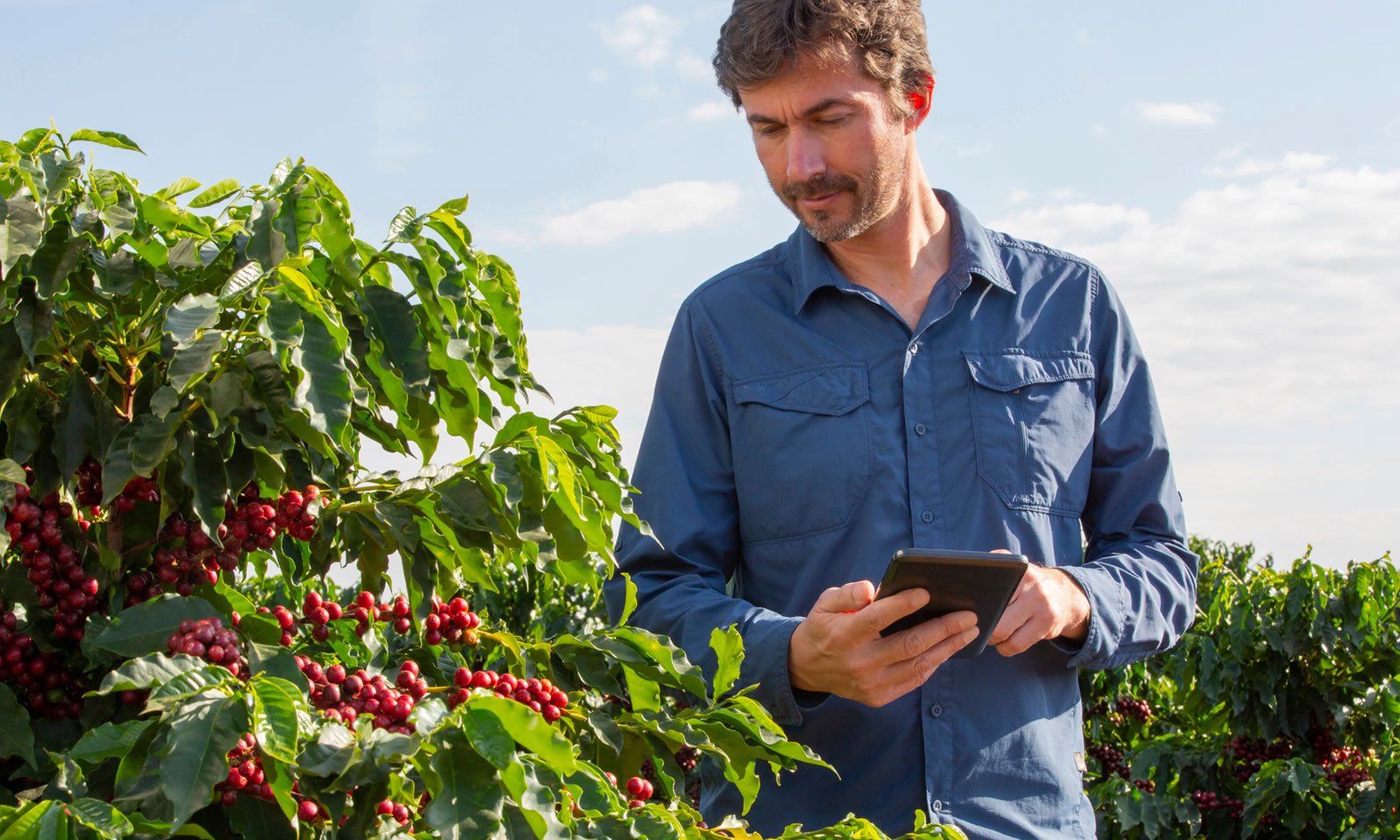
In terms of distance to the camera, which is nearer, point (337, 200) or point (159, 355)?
point (337, 200)

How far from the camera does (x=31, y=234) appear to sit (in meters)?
1.64

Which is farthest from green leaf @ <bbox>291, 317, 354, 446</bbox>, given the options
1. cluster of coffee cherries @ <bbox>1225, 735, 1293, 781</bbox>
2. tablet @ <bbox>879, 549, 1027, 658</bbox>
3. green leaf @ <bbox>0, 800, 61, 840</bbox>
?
cluster of coffee cherries @ <bbox>1225, 735, 1293, 781</bbox>

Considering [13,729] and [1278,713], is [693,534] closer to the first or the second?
[13,729]

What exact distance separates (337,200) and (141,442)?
0.37 m

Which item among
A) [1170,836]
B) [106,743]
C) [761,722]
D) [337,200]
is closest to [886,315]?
[761,722]

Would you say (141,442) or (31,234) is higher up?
(31,234)

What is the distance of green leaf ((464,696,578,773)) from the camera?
137cm

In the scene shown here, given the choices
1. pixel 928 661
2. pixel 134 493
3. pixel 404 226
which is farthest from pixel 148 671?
pixel 928 661

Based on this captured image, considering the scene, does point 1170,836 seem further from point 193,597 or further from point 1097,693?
point 193,597

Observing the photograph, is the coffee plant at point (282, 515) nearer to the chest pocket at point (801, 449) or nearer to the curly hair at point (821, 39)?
the chest pocket at point (801, 449)

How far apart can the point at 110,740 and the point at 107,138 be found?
861 millimetres

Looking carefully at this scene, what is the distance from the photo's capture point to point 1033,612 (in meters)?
2.26

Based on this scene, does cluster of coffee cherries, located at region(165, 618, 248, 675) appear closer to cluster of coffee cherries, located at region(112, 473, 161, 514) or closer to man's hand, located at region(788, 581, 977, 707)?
cluster of coffee cherries, located at region(112, 473, 161, 514)

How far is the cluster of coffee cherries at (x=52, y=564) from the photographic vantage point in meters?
1.80
